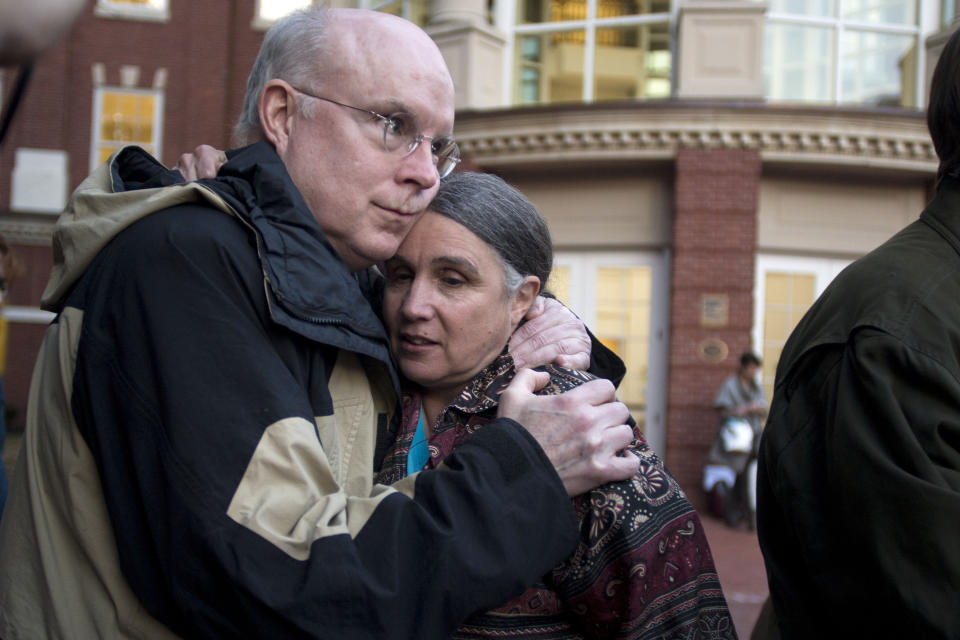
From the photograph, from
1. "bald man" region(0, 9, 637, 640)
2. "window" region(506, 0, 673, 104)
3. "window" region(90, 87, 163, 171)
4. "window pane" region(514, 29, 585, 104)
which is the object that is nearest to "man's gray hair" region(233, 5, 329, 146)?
"bald man" region(0, 9, 637, 640)

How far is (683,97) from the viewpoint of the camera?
32.0ft

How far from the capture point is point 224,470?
1157 mm

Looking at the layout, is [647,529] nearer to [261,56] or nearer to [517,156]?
[261,56]

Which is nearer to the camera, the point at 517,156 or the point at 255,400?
the point at 255,400

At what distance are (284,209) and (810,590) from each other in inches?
49.4

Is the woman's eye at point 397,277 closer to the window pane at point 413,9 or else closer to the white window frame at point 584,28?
the white window frame at point 584,28

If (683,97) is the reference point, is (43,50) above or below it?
below

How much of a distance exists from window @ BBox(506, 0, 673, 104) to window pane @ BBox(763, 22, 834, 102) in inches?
47.8

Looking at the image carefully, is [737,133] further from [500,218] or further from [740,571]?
[500,218]

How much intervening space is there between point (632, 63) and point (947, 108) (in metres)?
9.41

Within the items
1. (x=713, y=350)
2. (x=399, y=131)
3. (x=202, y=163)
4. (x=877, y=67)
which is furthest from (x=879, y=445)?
(x=877, y=67)

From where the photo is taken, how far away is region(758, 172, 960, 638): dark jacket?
142 cm

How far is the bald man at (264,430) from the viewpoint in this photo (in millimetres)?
1150

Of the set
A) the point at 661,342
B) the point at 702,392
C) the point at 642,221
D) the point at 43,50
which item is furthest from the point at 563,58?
the point at 43,50
